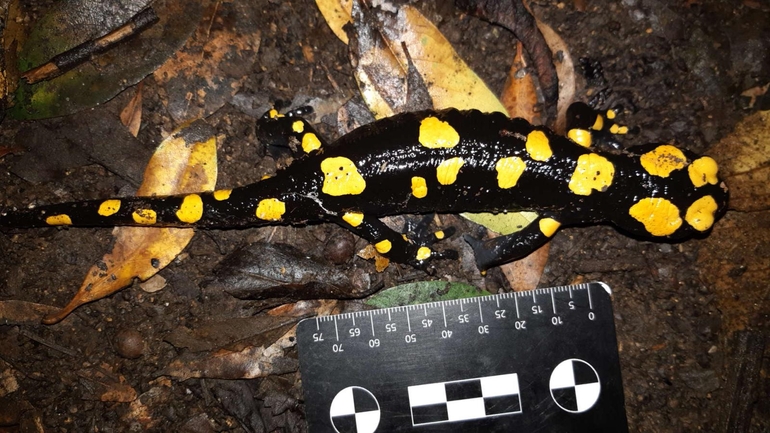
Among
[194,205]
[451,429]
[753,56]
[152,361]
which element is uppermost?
[753,56]

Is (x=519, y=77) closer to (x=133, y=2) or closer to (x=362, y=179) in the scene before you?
(x=362, y=179)

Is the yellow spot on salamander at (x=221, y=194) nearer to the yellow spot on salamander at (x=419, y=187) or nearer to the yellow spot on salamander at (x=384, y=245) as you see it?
the yellow spot on salamander at (x=384, y=245)

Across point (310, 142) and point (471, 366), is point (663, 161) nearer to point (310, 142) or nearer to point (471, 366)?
point (471, 366)

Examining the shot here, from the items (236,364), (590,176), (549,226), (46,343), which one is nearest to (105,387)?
(46,343)

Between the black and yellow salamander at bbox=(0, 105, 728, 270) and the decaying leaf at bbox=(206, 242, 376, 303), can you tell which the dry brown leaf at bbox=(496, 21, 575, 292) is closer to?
the black and yellow salamander at bbox=(0, 105, 728, 270)

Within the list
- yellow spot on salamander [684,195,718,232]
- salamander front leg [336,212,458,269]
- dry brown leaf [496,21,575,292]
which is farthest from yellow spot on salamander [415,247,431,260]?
yellow spot on salamander [684,195,718,232]

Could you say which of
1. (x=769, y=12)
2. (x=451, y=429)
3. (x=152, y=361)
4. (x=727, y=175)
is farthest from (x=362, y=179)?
(x=769, y=12)

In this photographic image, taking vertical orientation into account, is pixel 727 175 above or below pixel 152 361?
above
